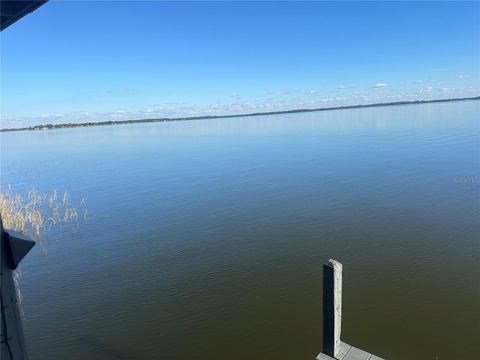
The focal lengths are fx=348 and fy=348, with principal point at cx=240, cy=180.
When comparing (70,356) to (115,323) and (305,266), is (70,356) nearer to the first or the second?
(115,323)

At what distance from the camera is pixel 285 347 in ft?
24.5

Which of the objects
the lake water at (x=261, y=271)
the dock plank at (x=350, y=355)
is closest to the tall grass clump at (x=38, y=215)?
the lake water at (x=261, y=271)

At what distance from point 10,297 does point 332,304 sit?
4.57 meters

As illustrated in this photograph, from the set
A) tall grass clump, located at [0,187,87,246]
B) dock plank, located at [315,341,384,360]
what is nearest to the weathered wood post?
dock plank, located at [315,341,384,360]

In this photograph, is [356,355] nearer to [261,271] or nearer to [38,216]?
[261,271]

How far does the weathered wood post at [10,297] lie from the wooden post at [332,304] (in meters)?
4.15

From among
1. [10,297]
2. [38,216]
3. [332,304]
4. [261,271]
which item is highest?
[10,297]

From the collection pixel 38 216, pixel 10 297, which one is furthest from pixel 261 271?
pixel 38 216

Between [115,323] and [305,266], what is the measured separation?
5582mm

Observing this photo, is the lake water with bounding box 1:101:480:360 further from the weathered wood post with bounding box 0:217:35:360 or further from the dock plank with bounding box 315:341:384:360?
the weathered wood post with bounding box 0:217:35:360

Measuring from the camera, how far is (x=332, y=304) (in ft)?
19.0

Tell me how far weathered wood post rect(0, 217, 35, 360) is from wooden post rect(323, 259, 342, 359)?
4152 millimetres

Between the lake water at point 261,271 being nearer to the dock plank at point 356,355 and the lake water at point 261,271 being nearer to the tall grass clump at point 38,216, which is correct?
the tall grass clump at point 38,216

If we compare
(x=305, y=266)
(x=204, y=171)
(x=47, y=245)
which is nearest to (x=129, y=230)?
(x=47, y=245)
